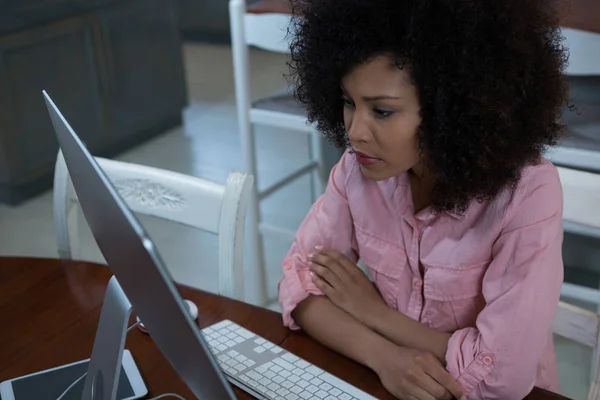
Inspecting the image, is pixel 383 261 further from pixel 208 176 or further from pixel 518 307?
pixel 208 176

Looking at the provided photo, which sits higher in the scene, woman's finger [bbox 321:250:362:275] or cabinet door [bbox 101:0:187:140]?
woman's finger [bbox 321:250:362:275]

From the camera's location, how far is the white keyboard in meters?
0.95

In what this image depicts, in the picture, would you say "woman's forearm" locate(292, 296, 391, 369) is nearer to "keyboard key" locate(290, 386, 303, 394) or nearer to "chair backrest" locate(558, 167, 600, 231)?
"keyboard key" locate(290, 386, 303, 394)

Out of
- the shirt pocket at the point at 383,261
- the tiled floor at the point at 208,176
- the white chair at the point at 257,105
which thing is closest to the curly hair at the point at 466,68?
the shirt pocket at the point at 383,261

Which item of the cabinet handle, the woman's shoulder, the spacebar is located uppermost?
the woman's shoulder

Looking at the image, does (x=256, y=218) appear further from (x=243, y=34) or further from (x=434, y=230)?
(x=434, y=230)

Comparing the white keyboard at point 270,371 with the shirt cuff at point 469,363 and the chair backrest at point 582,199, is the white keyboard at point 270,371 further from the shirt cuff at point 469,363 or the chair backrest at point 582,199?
the chair backrest at point 582,199

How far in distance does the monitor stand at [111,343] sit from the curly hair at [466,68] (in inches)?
16.0

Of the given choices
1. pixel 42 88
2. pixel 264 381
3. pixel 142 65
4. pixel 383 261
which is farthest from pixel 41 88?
pixel 264 381

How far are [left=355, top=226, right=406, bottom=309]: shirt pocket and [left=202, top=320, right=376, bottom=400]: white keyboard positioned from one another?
20 centimetres

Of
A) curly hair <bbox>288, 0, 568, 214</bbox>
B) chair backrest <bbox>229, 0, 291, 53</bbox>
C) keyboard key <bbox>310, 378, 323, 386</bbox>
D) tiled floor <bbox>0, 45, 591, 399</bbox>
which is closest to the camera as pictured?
curly hair <bbox>288, 0, 568, 214</bbox>

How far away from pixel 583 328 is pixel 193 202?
678 millimetres

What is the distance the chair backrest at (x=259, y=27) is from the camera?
207 centimetres

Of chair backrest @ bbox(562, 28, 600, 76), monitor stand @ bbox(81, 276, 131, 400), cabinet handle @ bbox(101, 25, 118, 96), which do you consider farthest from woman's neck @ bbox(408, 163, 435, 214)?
cabinet handle @ bbox(101, 25, 118, 96)
